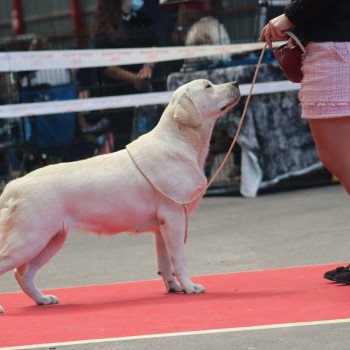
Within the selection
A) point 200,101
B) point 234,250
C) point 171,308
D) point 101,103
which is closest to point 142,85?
point 101,103

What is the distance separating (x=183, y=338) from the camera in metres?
5.50

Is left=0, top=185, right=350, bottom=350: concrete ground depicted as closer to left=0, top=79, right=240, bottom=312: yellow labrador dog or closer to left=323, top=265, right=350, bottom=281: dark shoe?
left=323, top=265, right=350, bottom=281: dark shoe

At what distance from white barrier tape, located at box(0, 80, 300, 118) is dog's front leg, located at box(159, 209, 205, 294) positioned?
18.5ft

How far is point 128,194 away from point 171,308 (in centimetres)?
83

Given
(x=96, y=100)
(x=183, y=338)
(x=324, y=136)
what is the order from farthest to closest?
(x=96, y=100)
(x=324, y=136)
(x=183, y=338)

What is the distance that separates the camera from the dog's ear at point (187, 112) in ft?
23.0

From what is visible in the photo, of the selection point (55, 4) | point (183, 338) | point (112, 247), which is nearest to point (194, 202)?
point (183, 338)

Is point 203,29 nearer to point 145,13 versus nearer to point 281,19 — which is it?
point 145,13

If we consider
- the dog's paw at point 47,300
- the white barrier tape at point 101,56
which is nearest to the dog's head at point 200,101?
the dog's paw at point 47,300

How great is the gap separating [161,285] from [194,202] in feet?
2.72

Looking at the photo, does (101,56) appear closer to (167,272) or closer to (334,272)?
(167,272)

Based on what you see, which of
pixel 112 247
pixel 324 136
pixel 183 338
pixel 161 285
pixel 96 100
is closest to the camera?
pixel 183 338

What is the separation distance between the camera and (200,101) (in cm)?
705

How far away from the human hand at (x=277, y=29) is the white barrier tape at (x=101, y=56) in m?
5.82
